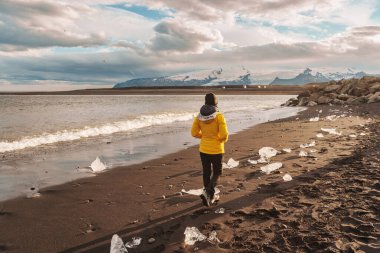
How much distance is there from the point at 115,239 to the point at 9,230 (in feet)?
7.07

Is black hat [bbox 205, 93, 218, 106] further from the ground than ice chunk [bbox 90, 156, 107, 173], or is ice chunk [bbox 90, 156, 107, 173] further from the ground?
black hat [bbox 205, 93, 218, 106]

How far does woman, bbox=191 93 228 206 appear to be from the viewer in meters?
6.71

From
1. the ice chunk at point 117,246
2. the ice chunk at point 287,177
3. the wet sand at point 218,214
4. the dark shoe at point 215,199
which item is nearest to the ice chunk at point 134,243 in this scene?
the wet sand at point 218,214

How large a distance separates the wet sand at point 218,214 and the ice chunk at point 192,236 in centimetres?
7

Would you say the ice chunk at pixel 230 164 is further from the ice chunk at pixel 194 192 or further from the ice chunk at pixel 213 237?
the ice chunk at pixel 213 237

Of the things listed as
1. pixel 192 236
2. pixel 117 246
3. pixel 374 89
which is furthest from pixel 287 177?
pixel 374 89

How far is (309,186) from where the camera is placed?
7480 mm

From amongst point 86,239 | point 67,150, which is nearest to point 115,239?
point 86,239

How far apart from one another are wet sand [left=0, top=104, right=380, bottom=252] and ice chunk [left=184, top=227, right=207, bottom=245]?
0.24 ft

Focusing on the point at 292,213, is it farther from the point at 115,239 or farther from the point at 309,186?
the point at 115,239

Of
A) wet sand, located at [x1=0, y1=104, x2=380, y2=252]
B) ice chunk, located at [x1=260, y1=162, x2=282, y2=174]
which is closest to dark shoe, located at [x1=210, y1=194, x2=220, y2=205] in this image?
wet sand, located at [x1=0, y1=104, x2=380, y2=252]

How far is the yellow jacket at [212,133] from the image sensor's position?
6766 mm

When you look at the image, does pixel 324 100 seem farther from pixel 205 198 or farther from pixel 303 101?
A: pixel 205 198

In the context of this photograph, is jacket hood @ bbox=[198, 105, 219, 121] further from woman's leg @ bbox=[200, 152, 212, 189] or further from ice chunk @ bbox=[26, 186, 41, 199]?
ice chunk @ bbox=[26, 186, 41, 199]
